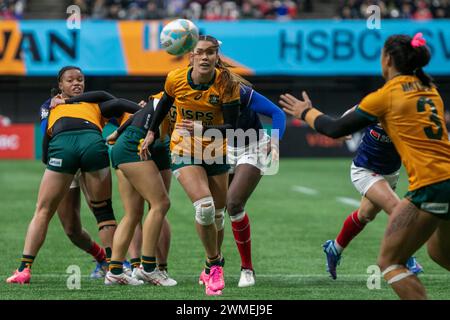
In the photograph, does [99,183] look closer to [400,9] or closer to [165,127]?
[165,127]

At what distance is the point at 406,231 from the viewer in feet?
20.1

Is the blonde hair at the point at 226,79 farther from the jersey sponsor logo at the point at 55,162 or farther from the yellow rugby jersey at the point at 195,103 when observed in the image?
the jersey sponsor logo at the point at 55,162

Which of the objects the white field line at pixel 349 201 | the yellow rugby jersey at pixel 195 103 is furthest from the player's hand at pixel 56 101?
the white field line at pixel 349 201

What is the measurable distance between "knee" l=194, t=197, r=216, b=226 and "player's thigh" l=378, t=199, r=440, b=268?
79.9 inches

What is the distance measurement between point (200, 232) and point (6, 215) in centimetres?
746

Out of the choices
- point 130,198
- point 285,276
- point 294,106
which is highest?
point 294,106

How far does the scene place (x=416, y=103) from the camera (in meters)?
6.22

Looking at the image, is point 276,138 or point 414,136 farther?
point 276,138

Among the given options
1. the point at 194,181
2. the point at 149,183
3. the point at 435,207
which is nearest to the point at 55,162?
the point at 149,183

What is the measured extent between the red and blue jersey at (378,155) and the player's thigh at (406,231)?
2.44 meters

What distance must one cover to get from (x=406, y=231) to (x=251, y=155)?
290 centimetres

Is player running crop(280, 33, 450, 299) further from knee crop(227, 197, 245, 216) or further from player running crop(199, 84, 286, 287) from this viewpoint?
knee crop(227, 197, 245, 216)

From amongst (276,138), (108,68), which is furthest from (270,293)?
(108,68)
